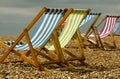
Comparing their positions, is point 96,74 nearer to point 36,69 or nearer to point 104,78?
point 104,78

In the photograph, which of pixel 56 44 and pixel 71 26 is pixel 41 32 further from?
pixel 71 26

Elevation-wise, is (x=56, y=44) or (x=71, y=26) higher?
(x=71, y=26)

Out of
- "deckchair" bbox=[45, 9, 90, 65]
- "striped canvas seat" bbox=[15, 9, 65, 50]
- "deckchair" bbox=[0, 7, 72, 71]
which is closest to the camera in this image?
"deckchair" bbox=[0, 7, 72, 71]

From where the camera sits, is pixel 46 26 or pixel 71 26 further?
pixel 71 26

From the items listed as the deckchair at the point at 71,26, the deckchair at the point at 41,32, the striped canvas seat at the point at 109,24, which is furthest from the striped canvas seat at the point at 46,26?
the striped canvas seat at the point at 109,24

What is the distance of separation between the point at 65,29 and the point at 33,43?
0.75 m

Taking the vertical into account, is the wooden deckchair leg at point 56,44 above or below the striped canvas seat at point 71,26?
below

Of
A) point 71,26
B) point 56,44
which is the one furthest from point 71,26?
point 56,44

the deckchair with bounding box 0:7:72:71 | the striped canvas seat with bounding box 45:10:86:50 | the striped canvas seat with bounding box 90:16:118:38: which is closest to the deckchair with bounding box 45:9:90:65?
the striped canvas seat with bounding box 45:10:86:50

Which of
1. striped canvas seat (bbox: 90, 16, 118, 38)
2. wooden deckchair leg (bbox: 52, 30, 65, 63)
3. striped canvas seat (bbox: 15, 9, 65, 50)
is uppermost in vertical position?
striped canvas seat (bbox: 90, 16, 118, 38)

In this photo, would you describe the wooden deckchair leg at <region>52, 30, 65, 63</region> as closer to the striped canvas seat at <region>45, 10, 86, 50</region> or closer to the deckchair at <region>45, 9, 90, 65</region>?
the deckchair at <region>45, 9, 90, 65</region>

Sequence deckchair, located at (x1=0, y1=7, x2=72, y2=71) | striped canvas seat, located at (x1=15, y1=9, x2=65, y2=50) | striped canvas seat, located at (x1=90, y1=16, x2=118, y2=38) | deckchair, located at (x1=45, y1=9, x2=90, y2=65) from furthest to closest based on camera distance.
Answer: striped canvas seat, located at (x1=90, y1=16, x2=118, y2=38)
deckchair, located at (x1=45, y1=9, x2=90, y2=65)
striped canvas seat, located at (x1=15, y1=9, x2=65, y2=50)
deckchair, located at (x1=0, y1=7, x2=72, y2=71)

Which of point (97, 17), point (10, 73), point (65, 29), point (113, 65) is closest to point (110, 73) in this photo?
point (10, 73)

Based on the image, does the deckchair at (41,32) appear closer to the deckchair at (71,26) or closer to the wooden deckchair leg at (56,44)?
the wooden deckchair leg at (56,44)
